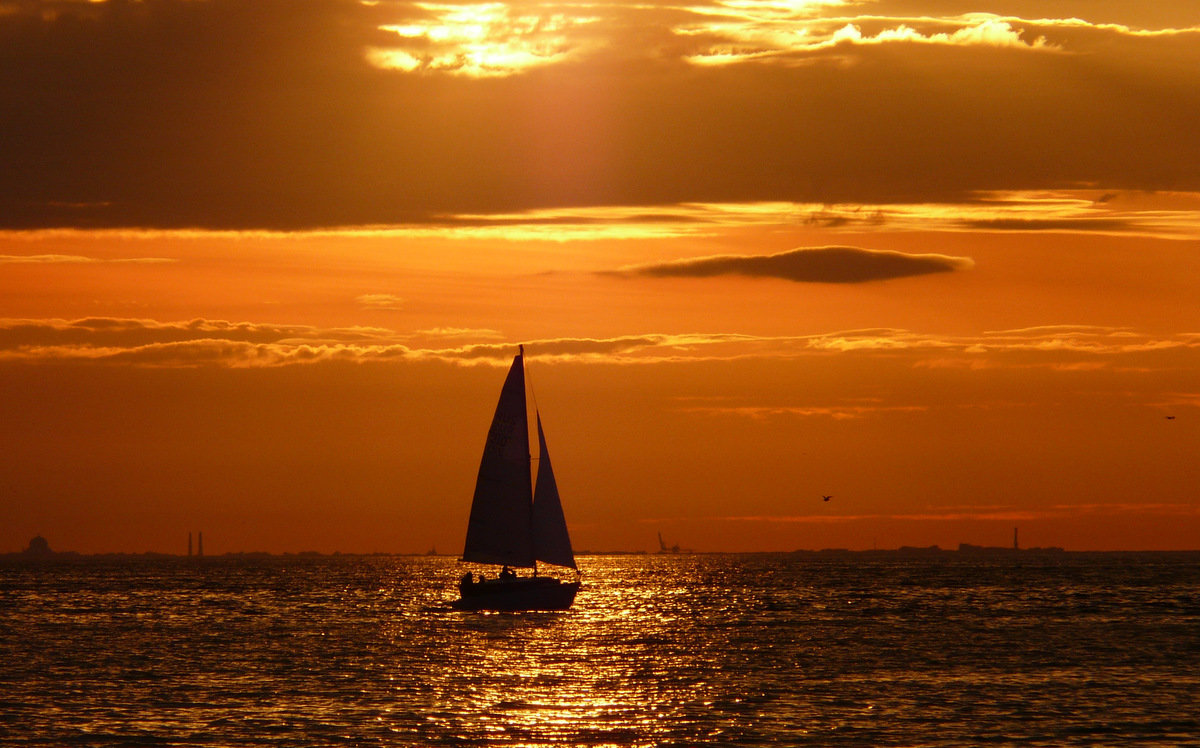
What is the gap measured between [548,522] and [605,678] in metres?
38.8

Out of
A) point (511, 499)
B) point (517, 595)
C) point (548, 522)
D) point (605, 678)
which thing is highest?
point (511, 499)

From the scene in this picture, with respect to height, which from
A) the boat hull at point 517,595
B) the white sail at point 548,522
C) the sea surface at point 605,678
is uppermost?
the white sail at point 548,522

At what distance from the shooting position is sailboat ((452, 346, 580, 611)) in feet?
371

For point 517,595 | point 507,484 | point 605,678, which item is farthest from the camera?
point 507,484

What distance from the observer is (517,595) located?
368 ft

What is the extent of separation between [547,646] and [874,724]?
3913cm

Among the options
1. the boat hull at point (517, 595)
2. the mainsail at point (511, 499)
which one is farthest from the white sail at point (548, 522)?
the boat hull at point (517, 595)

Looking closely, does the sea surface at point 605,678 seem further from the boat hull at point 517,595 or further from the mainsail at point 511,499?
the mainsail at point 511,499

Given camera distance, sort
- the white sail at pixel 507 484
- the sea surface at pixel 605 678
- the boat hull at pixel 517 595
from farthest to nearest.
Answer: the white sail at pixel 507 484, the boat hull at pixel 517 595, the sea surface at pixel 605 678

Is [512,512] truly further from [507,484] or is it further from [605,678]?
[605,678]

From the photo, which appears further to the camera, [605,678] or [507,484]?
[507,484]

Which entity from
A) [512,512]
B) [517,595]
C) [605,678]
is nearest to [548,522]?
[512,512]

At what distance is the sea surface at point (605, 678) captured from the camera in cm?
5819

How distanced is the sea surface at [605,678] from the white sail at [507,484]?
20.0 feet
